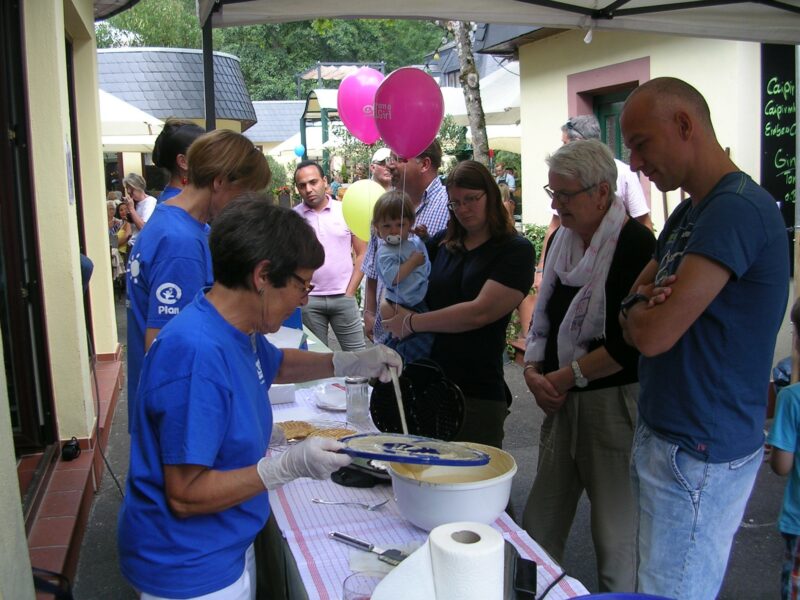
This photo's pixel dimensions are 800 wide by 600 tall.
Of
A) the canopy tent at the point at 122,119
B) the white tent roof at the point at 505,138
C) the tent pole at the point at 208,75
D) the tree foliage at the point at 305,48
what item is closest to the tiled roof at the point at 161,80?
the canopy tent at the point at 122,119

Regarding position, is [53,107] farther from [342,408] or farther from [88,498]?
[342,408]

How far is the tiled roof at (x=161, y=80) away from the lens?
13.6 meters

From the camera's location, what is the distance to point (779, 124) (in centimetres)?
574

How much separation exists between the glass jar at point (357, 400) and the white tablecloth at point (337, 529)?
0.46m

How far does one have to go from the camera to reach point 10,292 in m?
3.52

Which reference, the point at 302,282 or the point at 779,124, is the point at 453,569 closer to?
the point at 302,282

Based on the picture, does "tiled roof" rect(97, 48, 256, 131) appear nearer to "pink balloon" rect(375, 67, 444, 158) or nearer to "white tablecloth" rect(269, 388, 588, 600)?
"pink balloon" rect(375, 67, 444, 158)

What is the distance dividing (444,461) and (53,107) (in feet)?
10.7

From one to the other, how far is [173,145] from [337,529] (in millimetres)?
1790

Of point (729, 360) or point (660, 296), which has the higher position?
point (660, 296)

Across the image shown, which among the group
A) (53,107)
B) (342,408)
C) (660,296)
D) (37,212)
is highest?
(53,107)

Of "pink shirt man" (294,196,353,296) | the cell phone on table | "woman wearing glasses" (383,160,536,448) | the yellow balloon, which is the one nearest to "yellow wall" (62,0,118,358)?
"pink shirt man" (294,196,353,296)

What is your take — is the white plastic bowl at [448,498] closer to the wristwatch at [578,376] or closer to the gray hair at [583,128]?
the wristwatch at [578,376]

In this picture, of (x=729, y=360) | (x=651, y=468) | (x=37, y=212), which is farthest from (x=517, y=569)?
(x=37, y=212)
